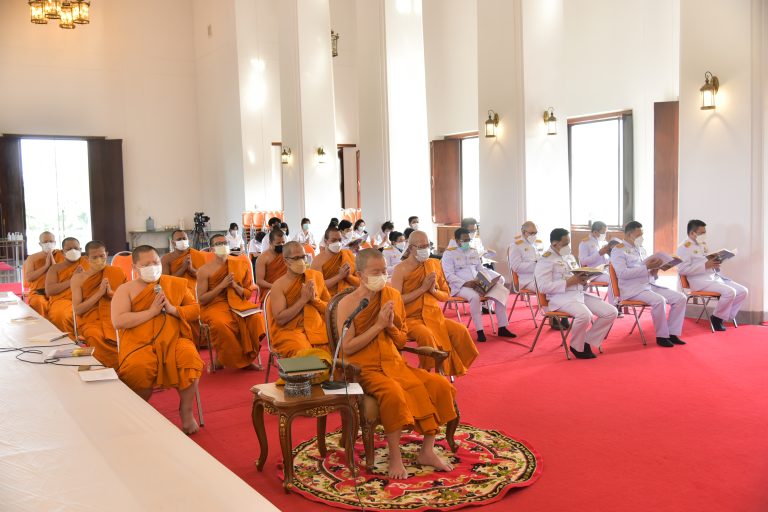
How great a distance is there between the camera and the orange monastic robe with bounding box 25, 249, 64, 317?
325 inches

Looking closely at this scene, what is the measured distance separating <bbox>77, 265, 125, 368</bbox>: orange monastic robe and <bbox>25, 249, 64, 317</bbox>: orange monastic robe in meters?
1.53

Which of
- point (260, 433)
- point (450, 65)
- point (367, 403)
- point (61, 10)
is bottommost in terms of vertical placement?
point (260, 433)

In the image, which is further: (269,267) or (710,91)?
(710,91)

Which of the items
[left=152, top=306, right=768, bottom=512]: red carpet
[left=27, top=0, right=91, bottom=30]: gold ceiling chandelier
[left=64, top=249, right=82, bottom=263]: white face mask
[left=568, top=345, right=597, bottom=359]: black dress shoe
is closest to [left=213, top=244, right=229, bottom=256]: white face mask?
[left=152, top=306, right=768, bottom=512]: red carpet

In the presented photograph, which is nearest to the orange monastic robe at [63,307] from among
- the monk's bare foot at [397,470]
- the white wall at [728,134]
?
the monk's bare foot at [397,470]

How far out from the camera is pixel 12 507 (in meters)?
2.50

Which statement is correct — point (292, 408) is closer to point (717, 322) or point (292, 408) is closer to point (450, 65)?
point (717, 322)

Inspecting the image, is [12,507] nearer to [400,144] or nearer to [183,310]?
[183,310]

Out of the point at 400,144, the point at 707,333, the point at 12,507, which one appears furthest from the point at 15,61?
the point at 12,507

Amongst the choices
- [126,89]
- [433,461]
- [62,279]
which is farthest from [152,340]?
[126,89]

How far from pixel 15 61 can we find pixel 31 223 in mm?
4604

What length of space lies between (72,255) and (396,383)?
5.12 metres

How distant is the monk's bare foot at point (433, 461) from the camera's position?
4.52 m

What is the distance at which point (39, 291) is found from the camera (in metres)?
8.70
